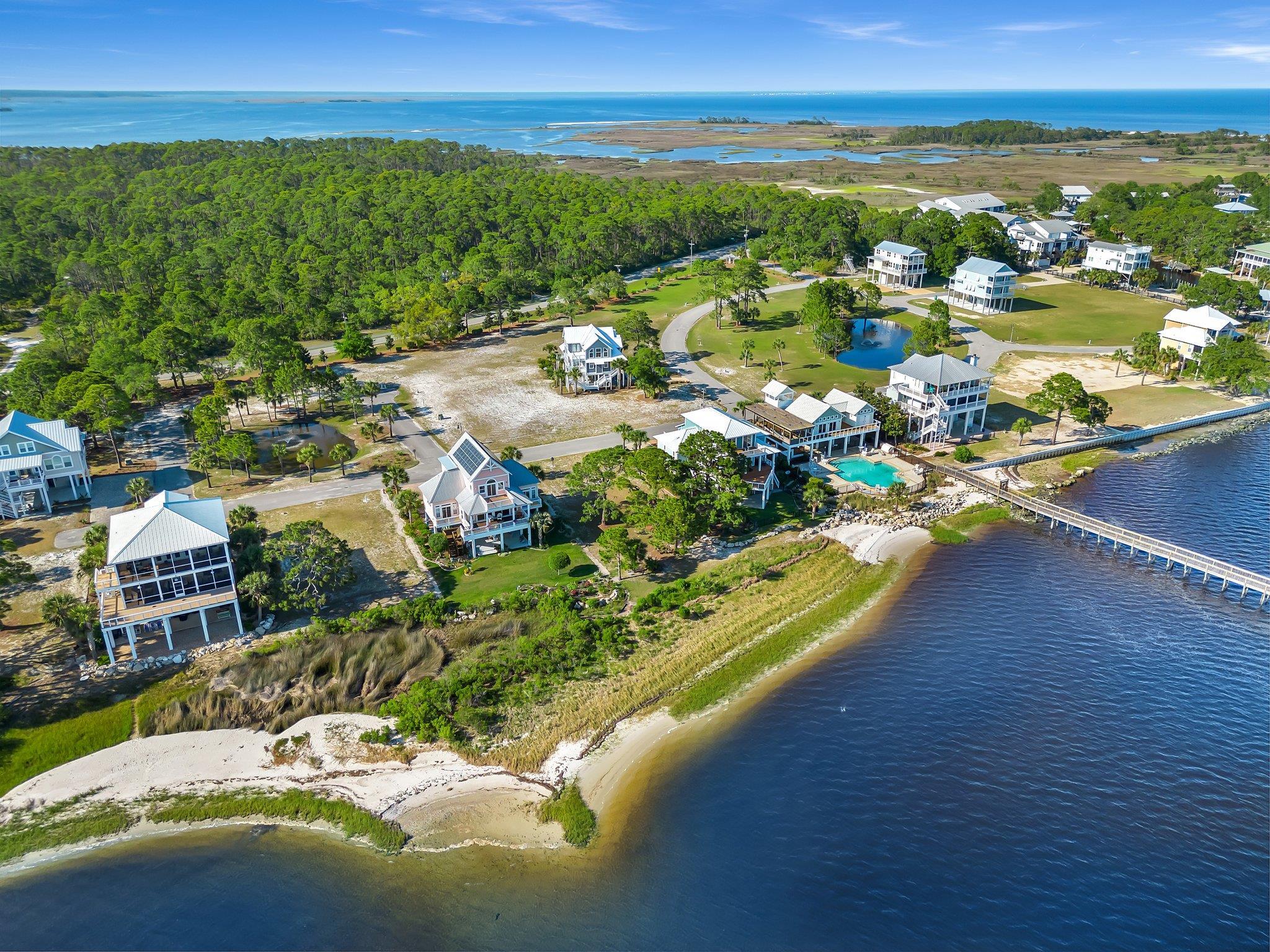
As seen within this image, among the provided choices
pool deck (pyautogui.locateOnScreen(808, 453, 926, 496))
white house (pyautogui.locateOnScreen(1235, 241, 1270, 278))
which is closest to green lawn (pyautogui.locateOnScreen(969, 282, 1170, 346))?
white house (pyautogui.locateOnScreen(1235, 241, 1270, 278))

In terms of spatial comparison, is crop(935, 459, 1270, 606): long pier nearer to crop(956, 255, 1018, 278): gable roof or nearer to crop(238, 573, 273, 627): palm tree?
crop(238, 573, 273, 627): palm tree

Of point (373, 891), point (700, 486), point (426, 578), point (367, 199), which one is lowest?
point (373, 891)

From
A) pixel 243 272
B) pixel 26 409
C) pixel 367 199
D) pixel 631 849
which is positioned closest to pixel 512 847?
pixel 631 849

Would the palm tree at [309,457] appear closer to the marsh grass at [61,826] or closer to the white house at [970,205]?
the marsh grass at [61,826]

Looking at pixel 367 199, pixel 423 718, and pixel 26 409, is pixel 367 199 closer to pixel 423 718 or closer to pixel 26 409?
pixel 26 409

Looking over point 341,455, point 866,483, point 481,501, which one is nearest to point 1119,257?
point 866,483

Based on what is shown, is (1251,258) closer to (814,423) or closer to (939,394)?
(939,394)
